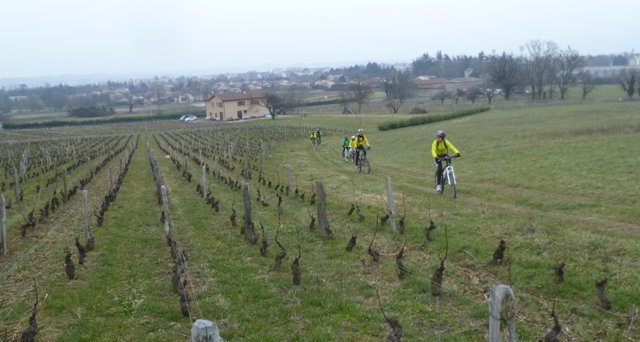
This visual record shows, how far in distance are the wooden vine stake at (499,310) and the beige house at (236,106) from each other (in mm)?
100386

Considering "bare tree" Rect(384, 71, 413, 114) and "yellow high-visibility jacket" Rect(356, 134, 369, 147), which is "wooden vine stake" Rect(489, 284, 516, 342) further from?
"bare tree" Rect(384, 71, 413, 114)

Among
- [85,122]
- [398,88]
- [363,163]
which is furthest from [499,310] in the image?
[398,88]

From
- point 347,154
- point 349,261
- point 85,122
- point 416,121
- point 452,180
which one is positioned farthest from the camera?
point 85,122

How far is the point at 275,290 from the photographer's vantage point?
30.3ft

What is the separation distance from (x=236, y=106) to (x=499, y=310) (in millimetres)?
101929

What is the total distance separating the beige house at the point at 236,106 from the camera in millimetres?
103625

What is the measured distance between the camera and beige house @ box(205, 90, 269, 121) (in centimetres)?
10362

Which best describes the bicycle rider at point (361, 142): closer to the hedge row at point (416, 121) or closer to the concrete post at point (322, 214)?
the concrete post at point (322, 214)

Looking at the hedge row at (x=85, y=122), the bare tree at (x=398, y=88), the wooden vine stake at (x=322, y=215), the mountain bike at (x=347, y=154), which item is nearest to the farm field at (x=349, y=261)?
the wooden vine stake at (x=322, y=215)

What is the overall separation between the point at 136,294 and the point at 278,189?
470 inches

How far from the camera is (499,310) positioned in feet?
16.7

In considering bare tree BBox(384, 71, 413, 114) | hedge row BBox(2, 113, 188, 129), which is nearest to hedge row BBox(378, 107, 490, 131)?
bare tree BBox(384, 71, 413, 114)

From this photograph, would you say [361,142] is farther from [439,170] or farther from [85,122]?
[85,122]

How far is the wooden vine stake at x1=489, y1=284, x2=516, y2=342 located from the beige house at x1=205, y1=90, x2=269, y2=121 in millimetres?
100386
